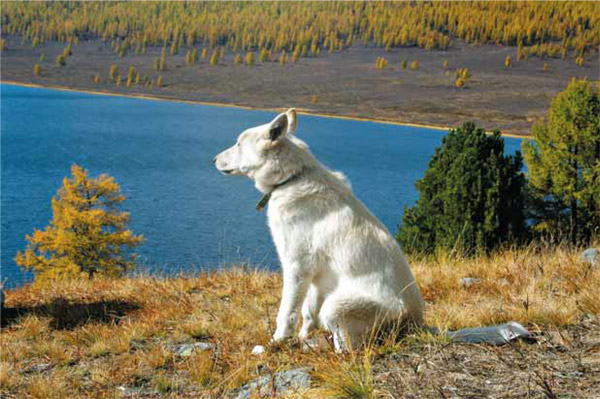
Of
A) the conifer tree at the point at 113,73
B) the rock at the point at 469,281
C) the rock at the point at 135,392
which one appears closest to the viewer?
the rock at the point at 135,392

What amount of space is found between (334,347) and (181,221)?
40760 mm

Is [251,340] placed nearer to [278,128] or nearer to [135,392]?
[135,392]

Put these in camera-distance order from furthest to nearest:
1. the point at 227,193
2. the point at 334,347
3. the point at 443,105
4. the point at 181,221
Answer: the point at 443,105, the point at 227,193, the point at 181,221, the point at 334,347

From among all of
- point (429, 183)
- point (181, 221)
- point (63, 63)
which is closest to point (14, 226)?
point (181, 221)

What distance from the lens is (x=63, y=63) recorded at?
568ft

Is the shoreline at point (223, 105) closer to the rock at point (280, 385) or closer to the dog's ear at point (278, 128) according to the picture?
the dog's ear at point (278, 128)

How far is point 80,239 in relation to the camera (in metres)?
32.3

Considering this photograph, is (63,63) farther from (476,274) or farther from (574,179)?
(476,274)

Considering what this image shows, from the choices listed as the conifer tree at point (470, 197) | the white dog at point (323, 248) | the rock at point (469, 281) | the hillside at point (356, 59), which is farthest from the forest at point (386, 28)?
the white dog at point (323, 248)

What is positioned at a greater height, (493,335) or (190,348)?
(493,335)

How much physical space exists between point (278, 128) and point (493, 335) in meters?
2.13

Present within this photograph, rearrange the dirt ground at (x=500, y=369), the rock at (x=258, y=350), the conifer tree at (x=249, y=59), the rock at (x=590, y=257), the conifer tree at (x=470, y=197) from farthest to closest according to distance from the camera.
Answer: the conifer tree at (x=249, y=59), the conifer tree at (x=470, y=197), the rock at (x=590, y=257), the rock at (x=258, y=350), the dirt ground at (x=500, y=369)

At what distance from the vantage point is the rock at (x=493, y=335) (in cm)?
466

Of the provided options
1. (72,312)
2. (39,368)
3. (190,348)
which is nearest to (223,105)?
(72,312)
